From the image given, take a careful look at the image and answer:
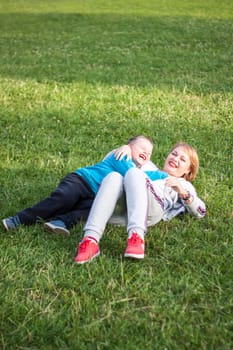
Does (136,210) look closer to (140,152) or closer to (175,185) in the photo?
(175,185)

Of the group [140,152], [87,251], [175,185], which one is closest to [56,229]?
[87,251]

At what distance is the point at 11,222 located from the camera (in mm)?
4617

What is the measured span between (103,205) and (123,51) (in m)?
10.2

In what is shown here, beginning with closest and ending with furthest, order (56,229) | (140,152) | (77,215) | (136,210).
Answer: (136,210) < (56,229) < (77,215) < (140,152)

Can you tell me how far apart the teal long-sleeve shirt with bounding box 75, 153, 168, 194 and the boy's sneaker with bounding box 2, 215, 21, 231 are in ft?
2.32

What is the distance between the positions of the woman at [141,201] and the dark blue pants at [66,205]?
17.8 inches

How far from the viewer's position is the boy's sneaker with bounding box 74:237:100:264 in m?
4.03

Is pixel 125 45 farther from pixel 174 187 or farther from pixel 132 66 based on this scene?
pixel 174 187

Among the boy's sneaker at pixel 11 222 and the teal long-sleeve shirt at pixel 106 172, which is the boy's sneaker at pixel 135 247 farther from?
the boy's sneaker at pixel 11 222

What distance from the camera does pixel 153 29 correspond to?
18328mm

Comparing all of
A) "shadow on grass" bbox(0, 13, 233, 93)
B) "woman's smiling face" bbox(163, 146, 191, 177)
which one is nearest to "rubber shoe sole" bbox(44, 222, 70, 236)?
"woman's smiling face" bbox(163, 146, 191, 177)

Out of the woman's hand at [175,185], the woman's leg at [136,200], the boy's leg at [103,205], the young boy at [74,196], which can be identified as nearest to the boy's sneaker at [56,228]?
the young boy at [74,196]

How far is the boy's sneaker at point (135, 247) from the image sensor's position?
405cm

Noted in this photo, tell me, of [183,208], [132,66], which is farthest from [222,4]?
[183,208]
